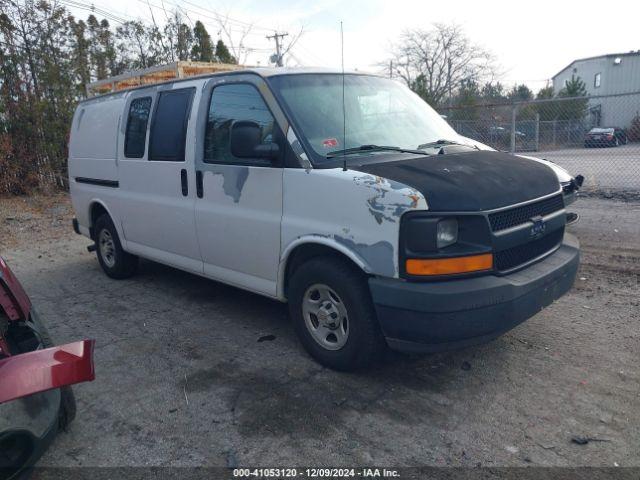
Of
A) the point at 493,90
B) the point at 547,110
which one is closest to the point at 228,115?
the point at 547,110

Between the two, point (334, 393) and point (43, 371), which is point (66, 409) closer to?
point (43, 371)

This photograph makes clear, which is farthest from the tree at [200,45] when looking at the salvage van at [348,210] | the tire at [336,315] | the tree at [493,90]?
the tree at [493,90]

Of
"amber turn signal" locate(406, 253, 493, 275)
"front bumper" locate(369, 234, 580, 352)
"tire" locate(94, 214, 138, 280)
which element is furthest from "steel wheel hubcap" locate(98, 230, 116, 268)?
"amber turn signal" locate(406, 253, 493, 275)

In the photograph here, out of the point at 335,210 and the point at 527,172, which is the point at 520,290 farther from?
the point at 335,210

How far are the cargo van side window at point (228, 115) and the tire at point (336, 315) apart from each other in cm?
107

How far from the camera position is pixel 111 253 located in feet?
20.6

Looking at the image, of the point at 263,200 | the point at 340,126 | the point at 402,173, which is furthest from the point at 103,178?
the point at 402,173

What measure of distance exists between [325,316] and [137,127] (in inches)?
119

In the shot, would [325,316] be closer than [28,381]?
No

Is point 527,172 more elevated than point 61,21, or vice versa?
point 61,21

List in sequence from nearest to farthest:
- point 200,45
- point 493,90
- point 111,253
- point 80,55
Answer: point 111,253 < point 80,55 < point 200,45 < point 493,90

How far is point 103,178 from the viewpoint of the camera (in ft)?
19.5

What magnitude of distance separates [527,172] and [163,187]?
3172 mm

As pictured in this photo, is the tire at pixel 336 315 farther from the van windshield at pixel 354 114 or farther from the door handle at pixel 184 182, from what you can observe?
the door handle at pixel 184 182
